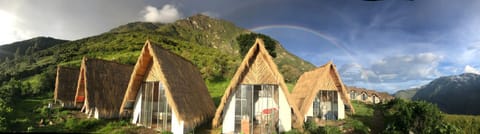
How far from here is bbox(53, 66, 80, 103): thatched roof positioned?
20594mm

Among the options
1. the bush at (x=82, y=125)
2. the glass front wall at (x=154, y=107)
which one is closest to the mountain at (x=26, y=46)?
the bush at (x=82, y=125)

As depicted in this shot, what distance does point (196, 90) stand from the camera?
16.1 meters

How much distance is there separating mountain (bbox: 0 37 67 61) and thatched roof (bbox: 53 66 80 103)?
69696 millimetres

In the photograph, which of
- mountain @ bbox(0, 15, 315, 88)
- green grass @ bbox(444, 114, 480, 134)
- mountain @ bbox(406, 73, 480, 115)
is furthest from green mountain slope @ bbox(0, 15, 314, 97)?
mountain @ bbox(406, 73, 480, 115)

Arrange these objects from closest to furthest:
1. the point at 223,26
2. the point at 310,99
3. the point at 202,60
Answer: the point at 310,99
the point at 202,60
the point at 223,26

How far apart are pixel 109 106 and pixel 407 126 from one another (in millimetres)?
16778

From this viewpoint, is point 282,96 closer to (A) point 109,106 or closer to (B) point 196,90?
(B) point 196,90

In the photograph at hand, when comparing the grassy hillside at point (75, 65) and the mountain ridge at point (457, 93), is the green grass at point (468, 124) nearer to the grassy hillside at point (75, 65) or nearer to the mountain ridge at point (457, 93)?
the grassy hillside at point (75, 65)

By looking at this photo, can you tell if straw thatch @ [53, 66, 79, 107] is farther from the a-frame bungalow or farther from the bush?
the a-frame bungalow

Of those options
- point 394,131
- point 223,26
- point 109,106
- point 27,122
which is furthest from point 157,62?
point 223,26

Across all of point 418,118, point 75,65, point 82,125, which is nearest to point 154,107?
point 82,125

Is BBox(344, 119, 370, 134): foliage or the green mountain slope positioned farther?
the green mountain slope

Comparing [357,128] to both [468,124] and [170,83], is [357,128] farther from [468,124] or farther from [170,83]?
[170,83]

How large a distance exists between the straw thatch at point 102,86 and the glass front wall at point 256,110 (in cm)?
877
